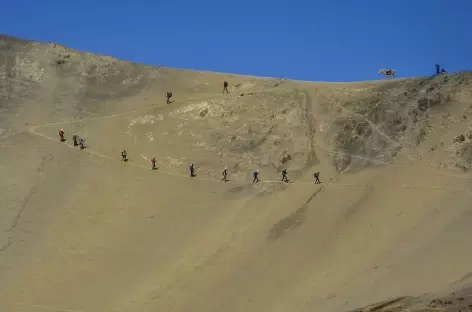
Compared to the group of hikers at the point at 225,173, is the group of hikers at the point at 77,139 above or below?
above

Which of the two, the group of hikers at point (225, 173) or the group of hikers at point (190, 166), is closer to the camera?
the group of hikers at point (225, 173)

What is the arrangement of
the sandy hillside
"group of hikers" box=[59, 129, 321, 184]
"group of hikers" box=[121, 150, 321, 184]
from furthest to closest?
"group of hikers" box=[59, 129, 321, 184], "group of hikers" box=[121, 150, 321, 184], the sandy hillside

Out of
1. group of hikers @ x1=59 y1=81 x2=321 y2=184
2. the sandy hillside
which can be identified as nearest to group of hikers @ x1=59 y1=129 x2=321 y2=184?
group of hikers @ x1=59 y1=81 x2=321 y2=184

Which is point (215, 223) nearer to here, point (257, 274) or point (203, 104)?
point (257, 274)

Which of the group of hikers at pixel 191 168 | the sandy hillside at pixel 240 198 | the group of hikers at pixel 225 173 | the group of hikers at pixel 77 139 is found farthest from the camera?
the group of hikers at pixel 77 139

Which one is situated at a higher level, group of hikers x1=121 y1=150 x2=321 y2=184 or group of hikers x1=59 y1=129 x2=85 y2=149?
group of hikers x1=59 y1=129 x2=85 y2=149

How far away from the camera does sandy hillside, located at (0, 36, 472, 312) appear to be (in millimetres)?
28344

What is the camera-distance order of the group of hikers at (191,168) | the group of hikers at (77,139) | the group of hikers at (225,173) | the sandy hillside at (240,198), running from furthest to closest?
1. the group of hikers at (77,139)
2. the group of hikers at (191,168)
3. the group of hikers at (225,173)
4. the sandy hillside at (240,198)

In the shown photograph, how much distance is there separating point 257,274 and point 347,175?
29.1ft

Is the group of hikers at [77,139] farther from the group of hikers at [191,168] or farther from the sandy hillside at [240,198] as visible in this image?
the sandy hillside at [240,198]

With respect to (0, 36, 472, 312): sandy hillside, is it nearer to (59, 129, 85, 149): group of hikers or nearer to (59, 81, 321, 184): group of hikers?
(59, 81, 321, 184): group of hikers

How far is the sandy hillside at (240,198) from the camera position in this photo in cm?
2834

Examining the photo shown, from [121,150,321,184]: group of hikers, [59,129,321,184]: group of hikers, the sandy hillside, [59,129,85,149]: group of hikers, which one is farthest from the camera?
[59,129,85,149]: group of hikers

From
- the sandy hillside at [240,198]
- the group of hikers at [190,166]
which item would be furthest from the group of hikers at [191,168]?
the sandy hillside at [240,198]
